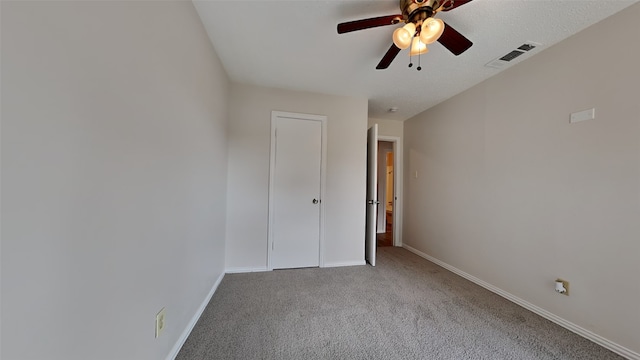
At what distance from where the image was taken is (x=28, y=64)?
0.54m

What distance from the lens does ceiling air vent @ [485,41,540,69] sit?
185cm

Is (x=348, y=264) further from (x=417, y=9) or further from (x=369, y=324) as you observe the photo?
(x=417, y=9)

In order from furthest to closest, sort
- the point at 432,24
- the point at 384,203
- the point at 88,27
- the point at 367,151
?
the point at 384,203 → the point at 367,151 → the point at 432,24 → the point at 88,27

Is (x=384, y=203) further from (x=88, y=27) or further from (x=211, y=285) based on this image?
(x=88, y=27)

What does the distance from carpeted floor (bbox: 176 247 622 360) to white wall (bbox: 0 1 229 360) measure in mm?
444

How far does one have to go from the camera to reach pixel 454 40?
1493 millimetres

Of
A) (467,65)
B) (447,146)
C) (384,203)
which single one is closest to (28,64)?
(467,65)

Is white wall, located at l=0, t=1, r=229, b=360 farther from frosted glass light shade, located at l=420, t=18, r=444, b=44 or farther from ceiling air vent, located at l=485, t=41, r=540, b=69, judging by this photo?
ceiling air vent, located at l=485, t=41, r=540, b=69

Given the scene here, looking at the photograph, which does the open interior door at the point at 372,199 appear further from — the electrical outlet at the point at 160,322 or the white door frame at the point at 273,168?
the electrical outlet at the point at 160,322

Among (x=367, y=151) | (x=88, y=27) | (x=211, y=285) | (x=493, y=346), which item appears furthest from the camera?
(x=367, y=151)

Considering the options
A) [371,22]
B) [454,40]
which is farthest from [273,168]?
[454,40]

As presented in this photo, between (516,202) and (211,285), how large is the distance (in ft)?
10.2

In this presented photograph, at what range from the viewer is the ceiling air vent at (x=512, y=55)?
185 cm

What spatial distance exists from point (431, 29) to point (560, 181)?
169 centimetres
